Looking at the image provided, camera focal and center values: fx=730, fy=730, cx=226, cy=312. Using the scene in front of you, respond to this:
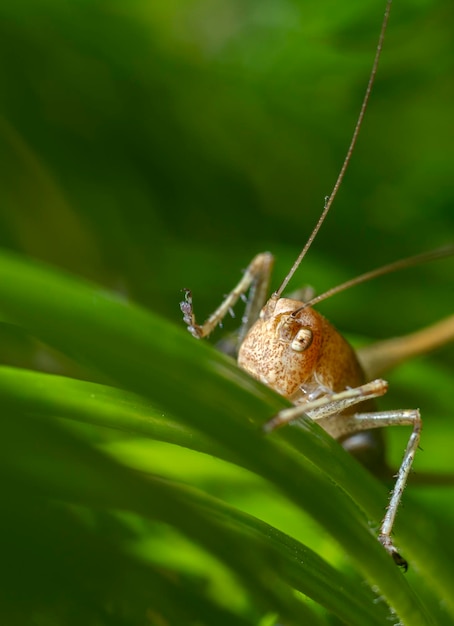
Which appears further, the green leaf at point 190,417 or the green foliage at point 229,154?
the green foliage at point 229,154

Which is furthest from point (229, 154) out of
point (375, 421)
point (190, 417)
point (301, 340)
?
point (190, 417)

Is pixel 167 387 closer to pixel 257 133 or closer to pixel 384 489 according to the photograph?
pixel 384 489

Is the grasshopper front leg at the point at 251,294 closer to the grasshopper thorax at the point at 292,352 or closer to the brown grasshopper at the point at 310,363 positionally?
the brown grasshopper at the point at 310,363

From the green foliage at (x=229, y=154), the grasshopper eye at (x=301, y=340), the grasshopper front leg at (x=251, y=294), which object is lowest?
the grasshopper eye at (x=301, y=340)

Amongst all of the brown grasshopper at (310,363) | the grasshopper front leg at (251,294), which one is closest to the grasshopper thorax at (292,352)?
the brown grasshopper at (310,363)

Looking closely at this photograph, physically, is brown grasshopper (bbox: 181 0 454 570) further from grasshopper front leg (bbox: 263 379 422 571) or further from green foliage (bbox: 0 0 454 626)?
green foliage (bbox: 0 0 454 626)

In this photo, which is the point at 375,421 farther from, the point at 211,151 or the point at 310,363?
the point at 211,151

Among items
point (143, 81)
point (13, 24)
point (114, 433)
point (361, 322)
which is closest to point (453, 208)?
point (361, 322)
